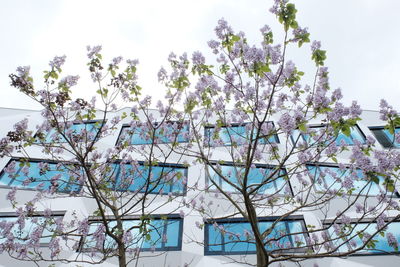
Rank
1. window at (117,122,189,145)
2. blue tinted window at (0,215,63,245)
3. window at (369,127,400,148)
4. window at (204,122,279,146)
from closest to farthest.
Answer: blue tinted window at (0,215,63,245) < window at (204,122,279,146) < window at (117,122,189,145) < window at (369,127,400,148)

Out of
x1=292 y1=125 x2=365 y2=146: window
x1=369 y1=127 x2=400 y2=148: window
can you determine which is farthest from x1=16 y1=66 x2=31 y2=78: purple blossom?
x1=369 y1=127 x2=400 y2=148: window

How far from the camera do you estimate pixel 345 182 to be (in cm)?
535

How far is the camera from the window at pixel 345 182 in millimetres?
5383

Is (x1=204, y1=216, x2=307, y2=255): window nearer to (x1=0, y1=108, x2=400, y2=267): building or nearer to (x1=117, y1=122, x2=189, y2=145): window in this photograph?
(x1=0, y1=108, x2=400, y2=267): building

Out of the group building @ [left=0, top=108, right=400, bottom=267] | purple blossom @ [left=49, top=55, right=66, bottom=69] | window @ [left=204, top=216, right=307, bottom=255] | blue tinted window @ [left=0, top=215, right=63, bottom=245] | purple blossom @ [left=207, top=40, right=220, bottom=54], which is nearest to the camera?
purple blossom @ [left=49, top=55, right=66, bottom=69]

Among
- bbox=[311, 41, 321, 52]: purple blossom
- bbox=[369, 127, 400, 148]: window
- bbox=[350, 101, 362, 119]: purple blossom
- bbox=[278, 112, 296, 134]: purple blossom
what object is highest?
bbox=[369, 127, 400, 148]: window

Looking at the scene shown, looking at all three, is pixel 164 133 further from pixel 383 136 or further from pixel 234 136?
pixel 383 136

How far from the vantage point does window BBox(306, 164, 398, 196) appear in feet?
17.7

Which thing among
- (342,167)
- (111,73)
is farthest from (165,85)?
(342,167)

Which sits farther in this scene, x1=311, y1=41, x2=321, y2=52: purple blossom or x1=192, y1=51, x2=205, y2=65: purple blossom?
x1=192, y1=51, x2=205, y2=65: purple blossom

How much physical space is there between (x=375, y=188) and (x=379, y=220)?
6.31m

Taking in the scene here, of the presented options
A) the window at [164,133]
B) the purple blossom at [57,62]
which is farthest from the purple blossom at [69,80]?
the window at [164,133]

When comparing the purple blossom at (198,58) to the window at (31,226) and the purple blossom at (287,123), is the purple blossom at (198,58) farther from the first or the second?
the window at (31,226)

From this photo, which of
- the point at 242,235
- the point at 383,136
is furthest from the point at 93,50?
the point at 383,136
